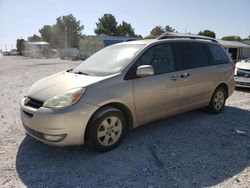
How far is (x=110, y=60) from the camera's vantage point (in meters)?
4.41

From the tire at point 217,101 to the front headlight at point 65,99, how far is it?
134 inches

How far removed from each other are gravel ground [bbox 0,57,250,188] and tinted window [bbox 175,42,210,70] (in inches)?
49.1

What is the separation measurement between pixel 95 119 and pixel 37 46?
73.6 m

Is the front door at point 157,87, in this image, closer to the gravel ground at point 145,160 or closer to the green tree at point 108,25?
the gravel ground at point 145,160

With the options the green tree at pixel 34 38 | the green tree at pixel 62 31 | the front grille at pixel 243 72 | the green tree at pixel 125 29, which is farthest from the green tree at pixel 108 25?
the front grille at pixel 243 72

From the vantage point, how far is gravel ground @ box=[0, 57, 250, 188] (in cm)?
310

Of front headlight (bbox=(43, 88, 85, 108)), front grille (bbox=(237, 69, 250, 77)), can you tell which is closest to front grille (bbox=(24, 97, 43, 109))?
front headlight (bbox=(43, 88, 85, 108))

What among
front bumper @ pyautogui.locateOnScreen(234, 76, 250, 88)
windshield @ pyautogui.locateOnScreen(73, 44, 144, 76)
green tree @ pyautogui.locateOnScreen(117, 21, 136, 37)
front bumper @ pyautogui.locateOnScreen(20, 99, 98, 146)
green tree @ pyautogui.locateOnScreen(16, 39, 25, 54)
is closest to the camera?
front bumper @ pyautogui.locateOnScreen(20, 99, 98, 146)

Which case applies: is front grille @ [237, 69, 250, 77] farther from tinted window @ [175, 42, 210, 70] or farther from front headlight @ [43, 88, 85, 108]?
front headlight @ [43, 88, 85, 108]

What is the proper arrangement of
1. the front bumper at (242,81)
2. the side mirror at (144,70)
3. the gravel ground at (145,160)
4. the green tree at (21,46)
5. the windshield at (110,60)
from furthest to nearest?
the green tree at (21,46) < the front bumper at (242,81) < the windshield at (110,60) < the side mirror at (144,70) < the gravel ground at (145,160)

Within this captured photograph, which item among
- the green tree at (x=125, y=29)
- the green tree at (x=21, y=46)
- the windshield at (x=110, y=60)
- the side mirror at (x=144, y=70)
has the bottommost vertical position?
the side mirror at (x=144, y=70)

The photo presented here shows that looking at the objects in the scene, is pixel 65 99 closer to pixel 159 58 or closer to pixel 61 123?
pixel 61 123

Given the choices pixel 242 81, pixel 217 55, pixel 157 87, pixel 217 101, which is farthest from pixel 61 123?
pixel 242 81

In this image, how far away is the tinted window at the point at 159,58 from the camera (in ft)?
14.1
